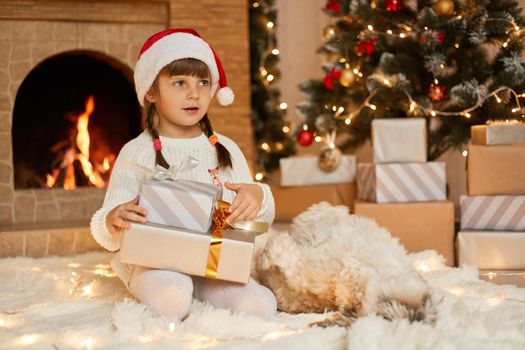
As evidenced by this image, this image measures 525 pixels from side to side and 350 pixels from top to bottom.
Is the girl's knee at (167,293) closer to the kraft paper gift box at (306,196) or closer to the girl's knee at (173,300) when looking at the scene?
the girl's knee at (173,300)

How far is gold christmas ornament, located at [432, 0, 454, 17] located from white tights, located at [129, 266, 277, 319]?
1.26m

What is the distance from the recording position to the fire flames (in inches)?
102

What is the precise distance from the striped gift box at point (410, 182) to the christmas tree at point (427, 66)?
0.30m

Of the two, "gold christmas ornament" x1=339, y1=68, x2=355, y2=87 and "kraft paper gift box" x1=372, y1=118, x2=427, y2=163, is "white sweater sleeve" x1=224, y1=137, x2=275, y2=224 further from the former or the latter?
"gold christmas ornament" x1=339, y1=68, x2=355, y2=87

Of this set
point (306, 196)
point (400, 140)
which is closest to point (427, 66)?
point (400, 140)

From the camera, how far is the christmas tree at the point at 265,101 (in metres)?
2.81

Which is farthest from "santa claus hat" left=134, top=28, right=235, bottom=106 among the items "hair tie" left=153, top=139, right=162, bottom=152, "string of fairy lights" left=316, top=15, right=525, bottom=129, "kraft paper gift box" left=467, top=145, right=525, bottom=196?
"string of fairy lights" left=316, top=15, right=525, bottom=129

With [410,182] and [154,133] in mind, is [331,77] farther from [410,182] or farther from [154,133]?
[154,133]

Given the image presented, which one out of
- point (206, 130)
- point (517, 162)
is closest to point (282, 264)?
point (206, 130)

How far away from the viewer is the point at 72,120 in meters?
2.66

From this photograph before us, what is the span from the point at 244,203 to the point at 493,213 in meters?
0.82

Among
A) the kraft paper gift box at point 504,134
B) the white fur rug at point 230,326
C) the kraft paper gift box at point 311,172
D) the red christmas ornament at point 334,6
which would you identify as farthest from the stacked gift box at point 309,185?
the white fur rug at point 230,326

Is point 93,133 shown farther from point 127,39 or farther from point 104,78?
point 127,39

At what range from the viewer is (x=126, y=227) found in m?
1.20
